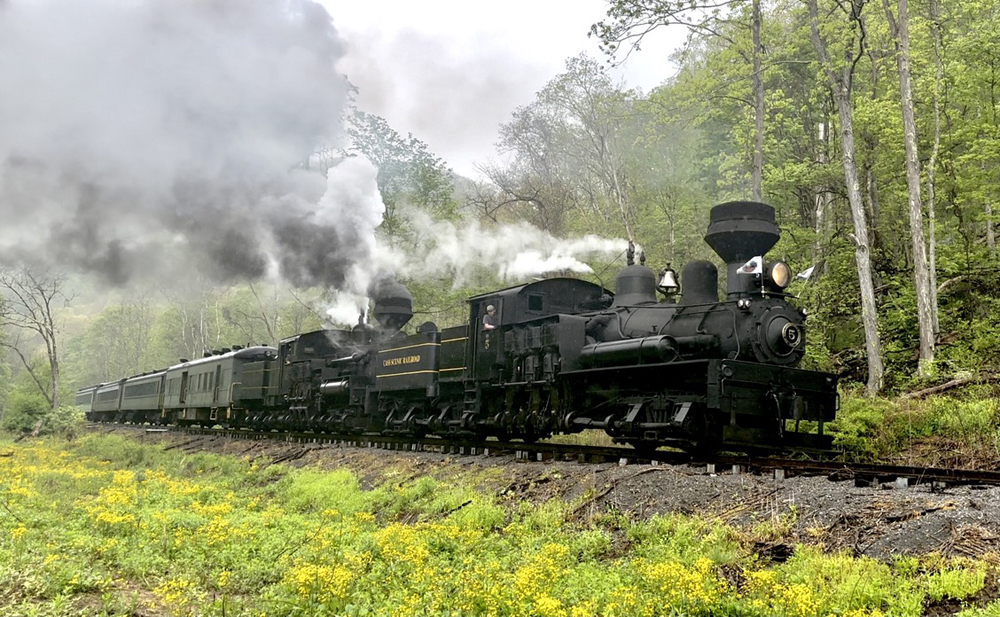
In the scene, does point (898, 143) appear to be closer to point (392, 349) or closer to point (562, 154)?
point (392, 349)

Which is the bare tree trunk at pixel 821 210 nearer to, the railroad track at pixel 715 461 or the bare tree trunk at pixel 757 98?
the bare tree trunk at pixel 757 98

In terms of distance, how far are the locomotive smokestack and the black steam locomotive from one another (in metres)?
0.02

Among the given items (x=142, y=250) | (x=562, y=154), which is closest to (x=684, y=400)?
(x=142, y=250)

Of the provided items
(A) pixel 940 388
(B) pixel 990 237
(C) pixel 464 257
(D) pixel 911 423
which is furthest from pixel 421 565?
(B) pixel 990 237

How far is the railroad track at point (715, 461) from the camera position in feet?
26.5

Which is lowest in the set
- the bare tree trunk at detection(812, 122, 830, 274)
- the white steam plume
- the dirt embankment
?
the dirt embankment

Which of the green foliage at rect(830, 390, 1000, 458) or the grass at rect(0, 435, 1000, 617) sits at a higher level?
the green foliage at rect(830, 390, 1000, 458)

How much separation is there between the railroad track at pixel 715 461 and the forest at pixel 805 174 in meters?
3.01

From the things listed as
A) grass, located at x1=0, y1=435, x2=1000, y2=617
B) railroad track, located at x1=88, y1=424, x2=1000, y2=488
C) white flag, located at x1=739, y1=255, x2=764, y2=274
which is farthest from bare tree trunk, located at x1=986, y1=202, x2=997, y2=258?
grass, located at x1=0, y1=435, x2=1000, y2=617

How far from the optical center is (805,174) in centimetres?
2114

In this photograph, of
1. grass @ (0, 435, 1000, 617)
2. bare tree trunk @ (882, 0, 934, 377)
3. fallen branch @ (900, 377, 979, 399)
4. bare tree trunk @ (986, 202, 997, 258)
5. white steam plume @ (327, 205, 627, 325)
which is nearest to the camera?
grass @ (0, 435, 1000, 617)

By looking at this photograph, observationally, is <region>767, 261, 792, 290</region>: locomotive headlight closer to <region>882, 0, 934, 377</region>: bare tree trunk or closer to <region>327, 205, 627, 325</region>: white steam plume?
<region>882, 0, 934, 377</region>: bare tree trunk

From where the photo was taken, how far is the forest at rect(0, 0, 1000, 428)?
57.3 ft

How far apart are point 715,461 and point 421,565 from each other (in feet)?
17.6
